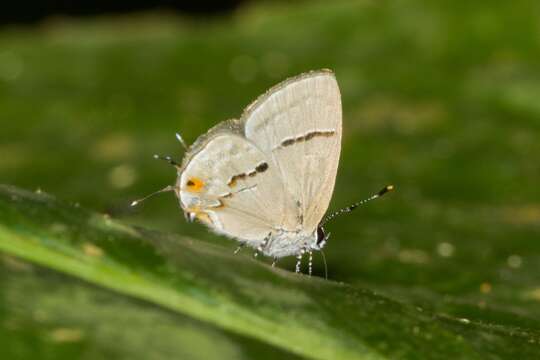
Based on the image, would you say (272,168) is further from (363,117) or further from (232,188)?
(363,117)

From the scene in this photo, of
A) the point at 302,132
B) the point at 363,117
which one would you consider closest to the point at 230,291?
the point at 302,132

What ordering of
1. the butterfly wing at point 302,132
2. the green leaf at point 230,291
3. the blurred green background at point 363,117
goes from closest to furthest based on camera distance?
the green leaf at point 230,291, the butterfly wing at point 302,132, the blurred green background at point 363,117

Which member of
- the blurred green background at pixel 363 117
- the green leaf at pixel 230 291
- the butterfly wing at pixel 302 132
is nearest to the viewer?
the green leaf at pixel 230 291

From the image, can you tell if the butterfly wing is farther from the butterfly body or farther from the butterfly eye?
the butterfly eye

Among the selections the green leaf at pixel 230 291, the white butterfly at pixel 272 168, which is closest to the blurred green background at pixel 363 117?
the white butterfly at pixel 272 168

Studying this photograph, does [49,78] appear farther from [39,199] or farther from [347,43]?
[39,199]

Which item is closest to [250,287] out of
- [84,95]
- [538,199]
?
[538,199]

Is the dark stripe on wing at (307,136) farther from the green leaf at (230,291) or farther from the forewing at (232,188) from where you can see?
the green leaf at (230,291)
